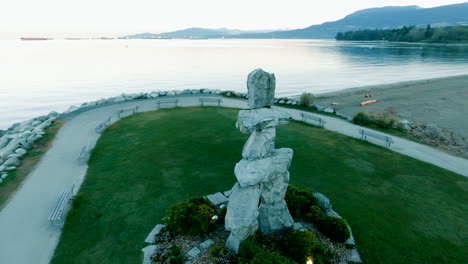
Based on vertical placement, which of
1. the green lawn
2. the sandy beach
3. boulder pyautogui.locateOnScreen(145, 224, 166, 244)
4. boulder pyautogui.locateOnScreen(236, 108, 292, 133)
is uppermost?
boulder pyautogui.locateOnScreen(236, 108, 292, 133)

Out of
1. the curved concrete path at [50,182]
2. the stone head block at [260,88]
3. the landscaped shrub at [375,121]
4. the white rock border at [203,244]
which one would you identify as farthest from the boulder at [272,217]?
the landscaped shrub at [375,121]

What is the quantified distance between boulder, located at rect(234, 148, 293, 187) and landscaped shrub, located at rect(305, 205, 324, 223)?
3403 mm

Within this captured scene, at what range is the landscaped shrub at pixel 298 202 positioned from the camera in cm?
1234

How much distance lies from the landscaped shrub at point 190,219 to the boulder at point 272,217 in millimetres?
2179

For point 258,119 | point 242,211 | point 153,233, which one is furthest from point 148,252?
point 258,119

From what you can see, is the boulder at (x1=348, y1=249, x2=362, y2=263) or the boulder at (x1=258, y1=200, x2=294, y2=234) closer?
the boulder at (x1=348, y1=249, x2=362, y2=263)

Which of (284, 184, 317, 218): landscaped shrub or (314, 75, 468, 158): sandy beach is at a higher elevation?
(284, 184, 317, 218): landscaped shrub

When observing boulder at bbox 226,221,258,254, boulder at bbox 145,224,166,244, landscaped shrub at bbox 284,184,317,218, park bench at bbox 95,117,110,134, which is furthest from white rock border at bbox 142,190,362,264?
park bench at bbox 95,117,110,134

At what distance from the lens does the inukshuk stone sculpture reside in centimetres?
887

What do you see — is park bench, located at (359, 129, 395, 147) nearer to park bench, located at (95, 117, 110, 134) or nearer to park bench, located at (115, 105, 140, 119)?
park bench, located at (95, 117, 110, 134)

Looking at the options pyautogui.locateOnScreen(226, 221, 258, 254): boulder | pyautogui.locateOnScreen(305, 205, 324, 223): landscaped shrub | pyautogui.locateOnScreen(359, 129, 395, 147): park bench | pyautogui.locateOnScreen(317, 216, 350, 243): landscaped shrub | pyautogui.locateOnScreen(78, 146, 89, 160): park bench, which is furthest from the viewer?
pyautogui.locateOnScreen(359, 129, 395, 147): park bench

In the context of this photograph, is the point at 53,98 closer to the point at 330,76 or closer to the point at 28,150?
the point at 28,150

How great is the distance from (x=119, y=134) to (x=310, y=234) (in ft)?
63.3

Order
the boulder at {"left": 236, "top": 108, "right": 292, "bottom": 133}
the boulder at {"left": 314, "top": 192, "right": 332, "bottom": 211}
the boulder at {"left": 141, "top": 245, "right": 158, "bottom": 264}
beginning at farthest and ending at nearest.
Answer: the boulder at {"left": 314, "top": 192, "right": 332, "bottom": 211} → the boulder at {"left": 141, "top": 245, "right": 158, "bottom": 264} → the boulder at {"left": 236, "top": 108, "right": 292, "bottom": 133}
